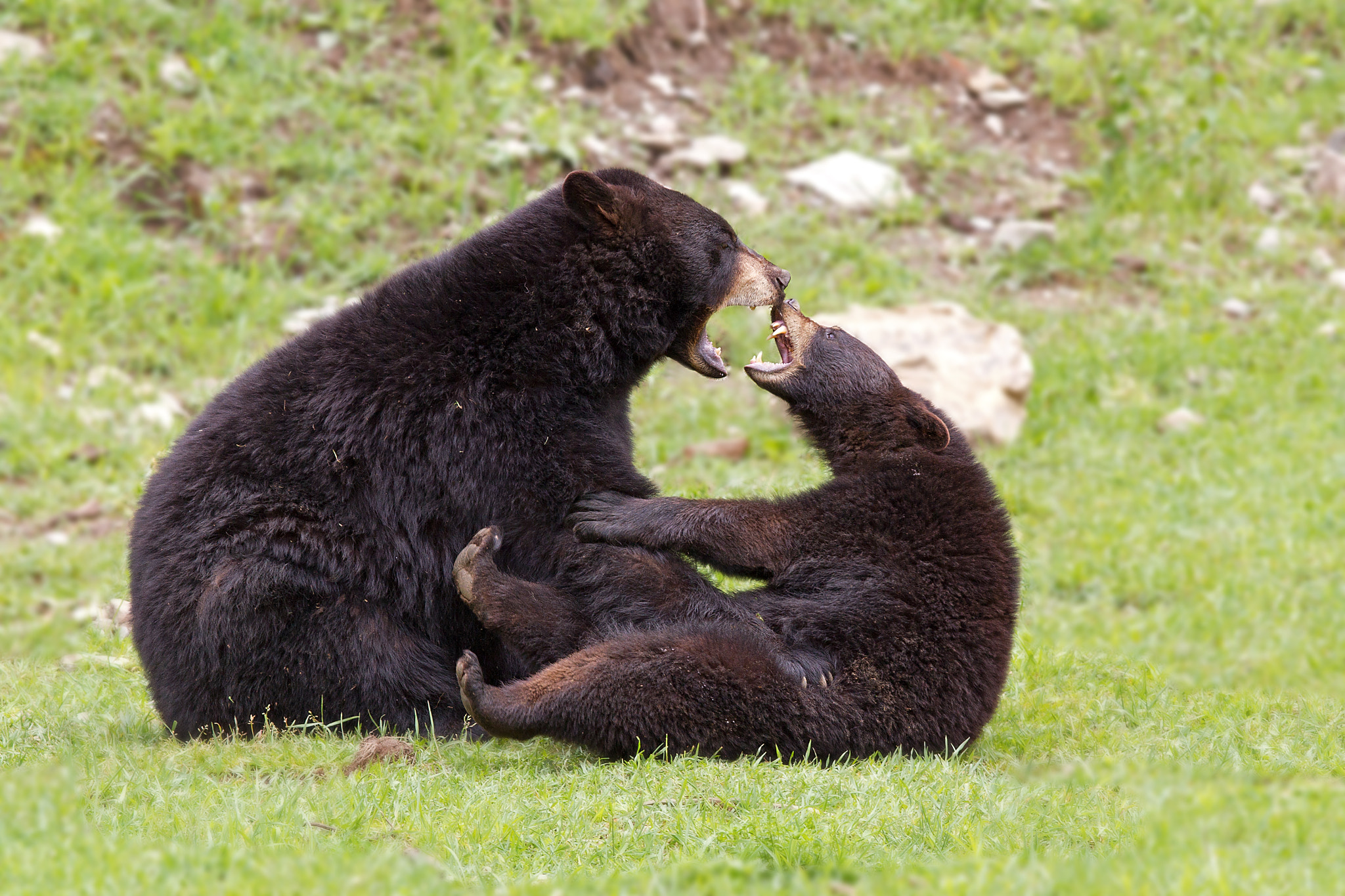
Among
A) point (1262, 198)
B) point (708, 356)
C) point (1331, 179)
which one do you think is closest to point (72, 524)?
point (708, 356)

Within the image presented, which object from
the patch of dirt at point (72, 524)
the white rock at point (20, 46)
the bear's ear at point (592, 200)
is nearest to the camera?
the bear's ear at point (592, 200)

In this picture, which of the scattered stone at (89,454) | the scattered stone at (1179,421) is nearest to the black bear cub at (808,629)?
the scattered stone at (89,454)

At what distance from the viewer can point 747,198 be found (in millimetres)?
13844

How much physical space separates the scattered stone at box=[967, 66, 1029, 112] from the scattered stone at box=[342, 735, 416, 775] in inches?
485

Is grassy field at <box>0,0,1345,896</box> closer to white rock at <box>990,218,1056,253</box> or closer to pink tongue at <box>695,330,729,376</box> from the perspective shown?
white rock at <box>990,218,1056,253</box>

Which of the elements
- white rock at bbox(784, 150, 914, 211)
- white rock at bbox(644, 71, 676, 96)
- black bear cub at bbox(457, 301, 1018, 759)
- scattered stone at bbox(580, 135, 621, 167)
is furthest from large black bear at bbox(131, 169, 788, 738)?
white rock at bbox(644, 71, 676, 96)

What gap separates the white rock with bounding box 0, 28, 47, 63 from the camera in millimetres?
13461

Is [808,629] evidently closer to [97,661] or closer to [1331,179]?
[97,661]

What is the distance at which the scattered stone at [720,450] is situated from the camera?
11.2 metres

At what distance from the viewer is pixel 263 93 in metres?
13.6

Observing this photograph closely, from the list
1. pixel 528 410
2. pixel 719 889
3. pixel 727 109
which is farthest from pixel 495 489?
pixel 727 109

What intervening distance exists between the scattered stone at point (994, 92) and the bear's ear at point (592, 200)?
34.3ft

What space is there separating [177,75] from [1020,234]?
8150mm

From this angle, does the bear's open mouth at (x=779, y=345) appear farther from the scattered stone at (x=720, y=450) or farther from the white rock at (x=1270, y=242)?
the white rock at (x=1270, y=242)
